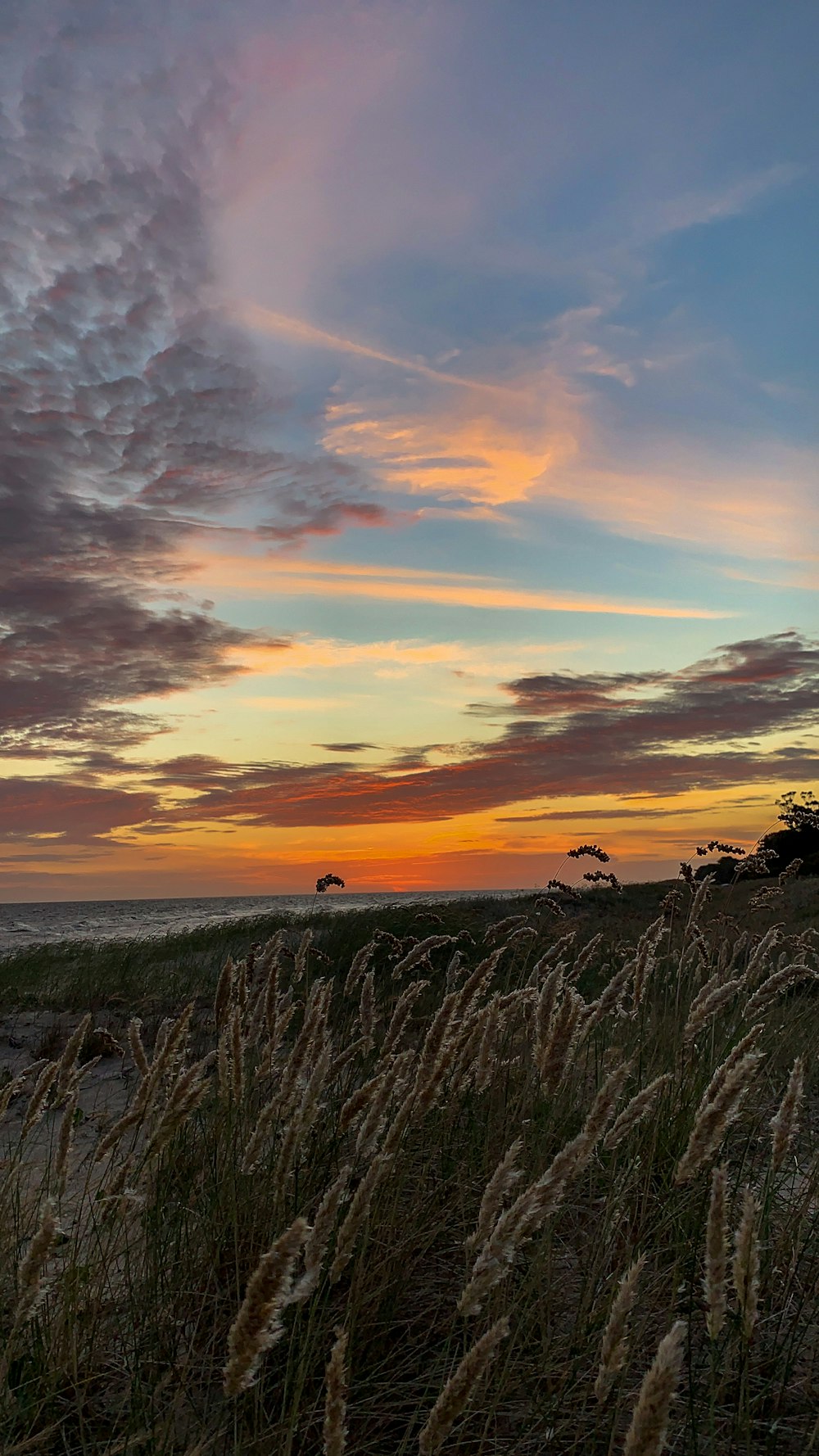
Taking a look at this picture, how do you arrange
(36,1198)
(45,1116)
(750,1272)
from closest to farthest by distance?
(750,1272)
(36,1198)
(45,1116)

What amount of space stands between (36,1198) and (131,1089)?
3538mm

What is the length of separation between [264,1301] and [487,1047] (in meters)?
2.05

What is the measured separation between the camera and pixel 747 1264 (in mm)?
1839

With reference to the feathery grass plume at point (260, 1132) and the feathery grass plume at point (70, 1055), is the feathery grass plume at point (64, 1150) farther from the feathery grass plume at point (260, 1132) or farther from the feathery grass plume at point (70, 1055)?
the feathery grass plume at point (260, 1132)

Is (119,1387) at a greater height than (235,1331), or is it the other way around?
(235,1331)

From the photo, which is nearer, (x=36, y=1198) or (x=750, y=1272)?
(x=750, y=1272)

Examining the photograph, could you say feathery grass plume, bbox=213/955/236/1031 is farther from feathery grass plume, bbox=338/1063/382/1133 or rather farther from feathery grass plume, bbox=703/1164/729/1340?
feathery grass plume, bbox=703/1164/729/1340

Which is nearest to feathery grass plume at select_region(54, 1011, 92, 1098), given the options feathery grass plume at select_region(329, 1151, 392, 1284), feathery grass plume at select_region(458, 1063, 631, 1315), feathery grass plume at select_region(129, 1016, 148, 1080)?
feathery grass plume at select_region(129, 1016, 148, 1080)

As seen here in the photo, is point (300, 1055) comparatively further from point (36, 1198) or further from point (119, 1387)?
point (36, 1198)

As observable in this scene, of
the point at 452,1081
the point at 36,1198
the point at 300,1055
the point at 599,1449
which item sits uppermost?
the point at 300,1055

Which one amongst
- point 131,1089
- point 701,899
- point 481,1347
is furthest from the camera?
point 131,1089

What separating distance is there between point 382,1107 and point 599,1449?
145cm

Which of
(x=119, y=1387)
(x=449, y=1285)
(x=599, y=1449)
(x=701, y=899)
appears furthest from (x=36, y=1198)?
(x=701, y=899)

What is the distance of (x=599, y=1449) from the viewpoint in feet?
9.32
